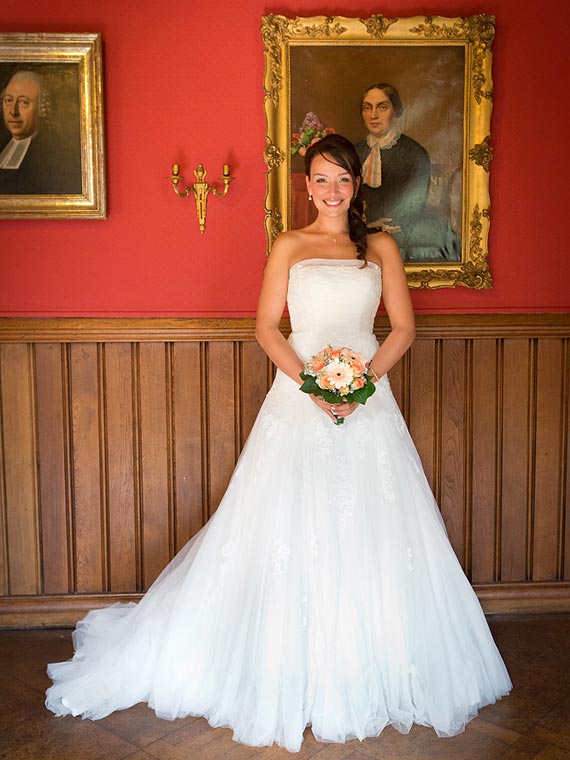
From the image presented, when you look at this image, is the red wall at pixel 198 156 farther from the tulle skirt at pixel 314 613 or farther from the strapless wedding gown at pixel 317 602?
the tulle skirt at pixel 314 613

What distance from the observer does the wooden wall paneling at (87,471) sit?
3475 millimetres

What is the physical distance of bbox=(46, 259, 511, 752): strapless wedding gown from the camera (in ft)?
8.34

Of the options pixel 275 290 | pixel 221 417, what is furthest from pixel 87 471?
pixel 275 290

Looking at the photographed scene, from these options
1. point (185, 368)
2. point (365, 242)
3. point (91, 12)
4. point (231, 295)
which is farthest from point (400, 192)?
point (91, 12)

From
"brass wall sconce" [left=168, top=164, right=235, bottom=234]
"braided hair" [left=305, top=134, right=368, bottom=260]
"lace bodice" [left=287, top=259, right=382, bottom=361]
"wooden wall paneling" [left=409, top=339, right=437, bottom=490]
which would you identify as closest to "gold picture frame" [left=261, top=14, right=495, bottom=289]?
"brass wall sconce" [left=168, top=164, right=235, bottom=234]

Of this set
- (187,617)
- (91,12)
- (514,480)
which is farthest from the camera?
(514,480)

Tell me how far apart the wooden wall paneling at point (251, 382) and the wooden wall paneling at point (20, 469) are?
3.12ft

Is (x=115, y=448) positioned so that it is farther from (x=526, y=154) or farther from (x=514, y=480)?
(x=526, y=154)

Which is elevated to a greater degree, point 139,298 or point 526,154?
point 526,154

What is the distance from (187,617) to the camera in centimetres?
272

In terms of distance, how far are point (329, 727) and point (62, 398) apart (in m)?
1.85

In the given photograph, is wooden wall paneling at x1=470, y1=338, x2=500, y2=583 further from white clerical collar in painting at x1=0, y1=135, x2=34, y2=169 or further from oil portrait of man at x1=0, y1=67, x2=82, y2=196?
white clerical collar in painting at x1=0, y1=135, x2=34, y2=169

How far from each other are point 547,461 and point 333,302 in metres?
1.50

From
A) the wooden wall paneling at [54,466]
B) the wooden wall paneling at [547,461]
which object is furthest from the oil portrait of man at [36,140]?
the wooden wall paneling at [547,461]
